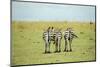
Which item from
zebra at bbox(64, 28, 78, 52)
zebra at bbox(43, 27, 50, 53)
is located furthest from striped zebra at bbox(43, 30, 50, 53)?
zebra at bbox(64, 28, 78, 52)

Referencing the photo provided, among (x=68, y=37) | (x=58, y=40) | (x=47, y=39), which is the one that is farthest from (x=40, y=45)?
(x=68, y=37)

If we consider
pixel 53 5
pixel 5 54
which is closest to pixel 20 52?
pixel 5 54

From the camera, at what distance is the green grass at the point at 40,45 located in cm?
232

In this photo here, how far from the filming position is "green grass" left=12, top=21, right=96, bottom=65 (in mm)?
2316

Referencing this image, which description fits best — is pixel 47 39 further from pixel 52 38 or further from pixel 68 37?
pixel 68 37

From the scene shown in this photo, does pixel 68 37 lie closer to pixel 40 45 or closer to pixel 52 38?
pixel 52 38

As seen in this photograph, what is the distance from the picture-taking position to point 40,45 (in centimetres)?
242

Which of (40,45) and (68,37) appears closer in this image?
(40,45)

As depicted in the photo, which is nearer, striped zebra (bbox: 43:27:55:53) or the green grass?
the green grass

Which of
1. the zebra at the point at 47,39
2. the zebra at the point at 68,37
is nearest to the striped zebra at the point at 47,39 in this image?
the zebra at the point at 47,39

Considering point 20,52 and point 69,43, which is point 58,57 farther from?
point 20,52

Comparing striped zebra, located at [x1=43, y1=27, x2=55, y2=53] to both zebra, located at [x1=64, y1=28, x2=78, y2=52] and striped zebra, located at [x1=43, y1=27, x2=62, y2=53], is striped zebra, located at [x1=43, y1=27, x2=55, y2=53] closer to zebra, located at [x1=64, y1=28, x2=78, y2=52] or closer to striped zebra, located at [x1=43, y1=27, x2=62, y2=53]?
striped zebra, located at [x1=43, y1=27, x2=62, y2=53]

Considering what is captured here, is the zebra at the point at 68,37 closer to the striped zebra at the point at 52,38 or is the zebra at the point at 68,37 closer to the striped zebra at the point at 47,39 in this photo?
the striped zebra at the point at 52,38

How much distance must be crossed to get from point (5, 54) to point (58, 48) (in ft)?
2.00
